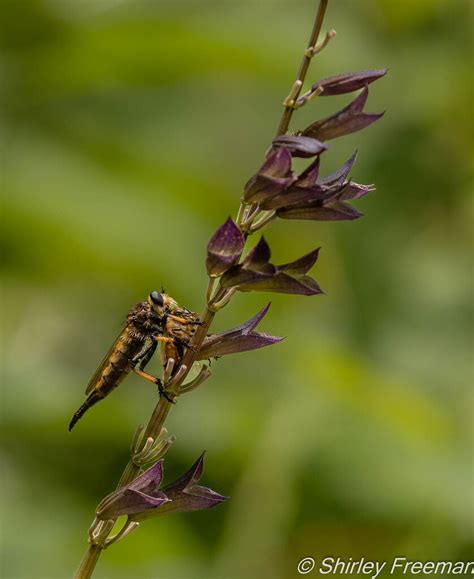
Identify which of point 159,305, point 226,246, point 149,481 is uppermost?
point 226,246

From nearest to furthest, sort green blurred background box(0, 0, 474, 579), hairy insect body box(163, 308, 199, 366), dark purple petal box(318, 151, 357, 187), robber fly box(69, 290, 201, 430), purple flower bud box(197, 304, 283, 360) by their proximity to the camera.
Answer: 1. dark purple petal box(318, 151, 357, 187)
2. purple flower bud box(197, 304, 283, 360)
3. hairy insect body box(163, 308, 199, 366)
4. robber fly box(69, 290, 201, 430)
5. green blurred background box(0, 0, 474, 579)

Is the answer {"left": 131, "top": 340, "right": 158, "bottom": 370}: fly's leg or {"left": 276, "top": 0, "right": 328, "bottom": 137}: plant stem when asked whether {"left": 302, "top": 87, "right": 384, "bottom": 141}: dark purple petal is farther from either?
{"left": 131, "top": 340, "right": 158, "bottom": 370}: fly's leg

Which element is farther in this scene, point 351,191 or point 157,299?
point 157,299

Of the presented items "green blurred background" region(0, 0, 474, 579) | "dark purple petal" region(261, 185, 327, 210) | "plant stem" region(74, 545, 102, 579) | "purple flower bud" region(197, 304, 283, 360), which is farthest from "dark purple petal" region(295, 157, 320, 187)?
"green blurred background" region(0, 0, 474, 579)

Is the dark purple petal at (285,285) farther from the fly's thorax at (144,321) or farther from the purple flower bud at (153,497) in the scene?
the fly's thorax at (144,321)

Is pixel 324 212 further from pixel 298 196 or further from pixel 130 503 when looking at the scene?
pixel 130 503

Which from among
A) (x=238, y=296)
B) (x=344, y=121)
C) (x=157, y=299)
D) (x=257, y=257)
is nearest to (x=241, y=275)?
(x=257, y=257)

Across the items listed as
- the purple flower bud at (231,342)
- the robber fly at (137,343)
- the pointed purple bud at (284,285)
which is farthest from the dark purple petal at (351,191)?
the robber fly at (137,343)
